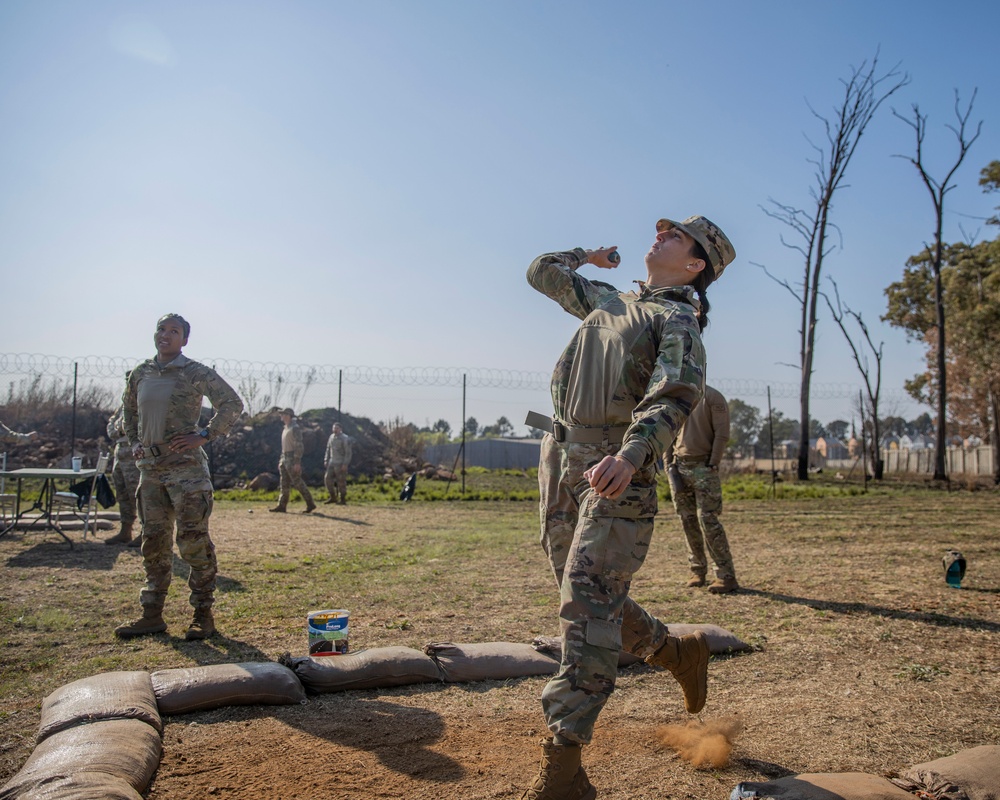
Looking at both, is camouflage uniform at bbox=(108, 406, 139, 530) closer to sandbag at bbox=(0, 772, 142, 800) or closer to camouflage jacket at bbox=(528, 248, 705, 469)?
sandbag at bbox=(0, 772, 142, 800)

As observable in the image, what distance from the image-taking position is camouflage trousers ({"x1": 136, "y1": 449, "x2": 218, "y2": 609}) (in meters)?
5.36

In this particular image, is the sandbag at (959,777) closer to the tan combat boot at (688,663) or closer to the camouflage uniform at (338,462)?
the tan combat boot at (688,663)

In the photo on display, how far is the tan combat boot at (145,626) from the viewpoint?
17.1 feet

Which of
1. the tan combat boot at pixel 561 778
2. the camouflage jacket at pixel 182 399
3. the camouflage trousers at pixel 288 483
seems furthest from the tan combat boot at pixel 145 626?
the camouflage trousers at pixel 288 483

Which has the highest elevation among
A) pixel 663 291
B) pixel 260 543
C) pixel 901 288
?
pixel 901 288

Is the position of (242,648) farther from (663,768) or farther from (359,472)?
(359,472)

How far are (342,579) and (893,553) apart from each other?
6382 mm

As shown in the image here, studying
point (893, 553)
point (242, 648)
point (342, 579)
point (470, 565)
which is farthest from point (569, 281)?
point (893, 553)

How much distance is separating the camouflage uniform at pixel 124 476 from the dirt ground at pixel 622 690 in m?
0.72

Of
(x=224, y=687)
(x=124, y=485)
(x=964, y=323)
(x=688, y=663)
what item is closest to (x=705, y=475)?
(x=688, y=663)

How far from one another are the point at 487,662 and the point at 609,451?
1.80 metres

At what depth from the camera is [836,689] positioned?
4148mm

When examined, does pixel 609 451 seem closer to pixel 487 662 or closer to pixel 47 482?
pixel 487 662

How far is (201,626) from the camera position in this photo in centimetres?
526
